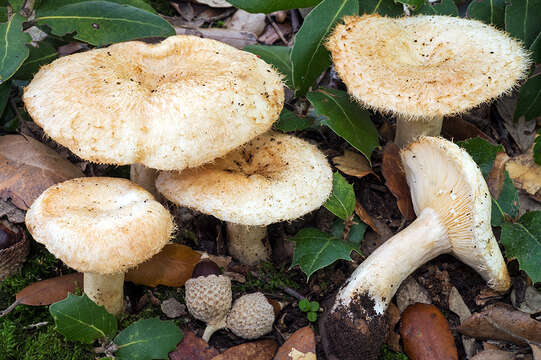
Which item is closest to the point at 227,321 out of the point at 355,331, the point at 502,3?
the point at 355,331

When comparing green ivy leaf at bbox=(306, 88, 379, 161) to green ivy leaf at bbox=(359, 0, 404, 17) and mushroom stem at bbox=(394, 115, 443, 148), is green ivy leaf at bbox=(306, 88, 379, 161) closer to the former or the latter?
mushroom stem at bbox=(394, 115, 443, 148)

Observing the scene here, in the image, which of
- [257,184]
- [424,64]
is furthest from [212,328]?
[424,64]

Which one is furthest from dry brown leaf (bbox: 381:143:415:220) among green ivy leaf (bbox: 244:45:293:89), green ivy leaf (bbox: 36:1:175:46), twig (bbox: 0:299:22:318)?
twig (bbox: 0:299:22:318)

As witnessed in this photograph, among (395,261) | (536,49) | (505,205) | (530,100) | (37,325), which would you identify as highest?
(536,49)

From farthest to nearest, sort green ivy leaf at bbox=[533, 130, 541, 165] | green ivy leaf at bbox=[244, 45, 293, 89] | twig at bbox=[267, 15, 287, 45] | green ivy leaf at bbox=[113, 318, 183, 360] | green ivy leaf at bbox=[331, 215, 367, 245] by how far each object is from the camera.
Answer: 1. twig at bbox=[267, 15, 287, 45]
2. green ivy leaf at bbox=[244, 45, 293, 89]
3. green ivy leaf at bbox=[533, 130, 541, 165]
4. green ivy leaf at bbox=[331, 215, 367, 245]
5. green ivy leaf at bbox=[113, 318, 183, 360]

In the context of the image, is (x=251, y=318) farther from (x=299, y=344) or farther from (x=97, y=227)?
(x=97, y=227)

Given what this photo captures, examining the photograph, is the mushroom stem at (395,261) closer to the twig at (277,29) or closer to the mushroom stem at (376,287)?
the mushroom stem at (376,287)

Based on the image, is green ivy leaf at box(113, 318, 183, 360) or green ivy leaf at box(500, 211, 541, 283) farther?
green ivy leaf at box(500, 211, 541, 283)
